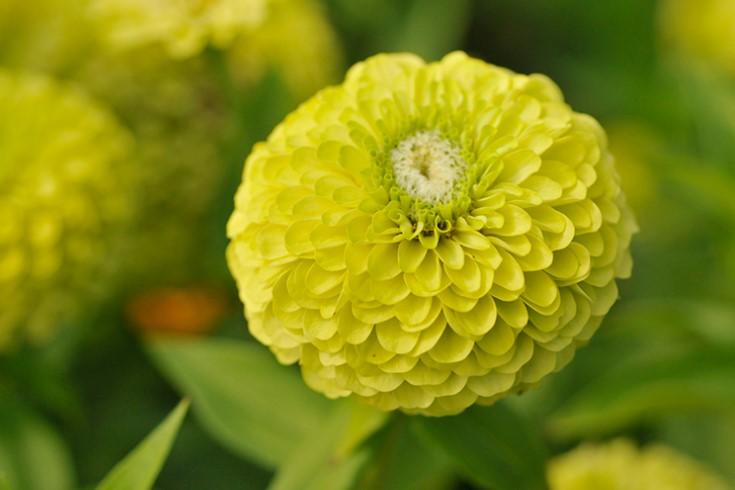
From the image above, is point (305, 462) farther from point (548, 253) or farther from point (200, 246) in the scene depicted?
point (200, 246)

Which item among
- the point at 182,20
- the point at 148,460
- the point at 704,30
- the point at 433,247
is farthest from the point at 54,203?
the point at 704,30

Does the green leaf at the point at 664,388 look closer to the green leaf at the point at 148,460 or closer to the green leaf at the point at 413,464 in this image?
the green leaf at the point at 413,464

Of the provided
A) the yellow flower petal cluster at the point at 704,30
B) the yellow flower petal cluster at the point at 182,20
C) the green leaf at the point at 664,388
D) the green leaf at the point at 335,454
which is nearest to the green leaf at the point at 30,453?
the green leaf at the point at 335,454

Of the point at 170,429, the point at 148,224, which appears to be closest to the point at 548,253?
the point at 170,429

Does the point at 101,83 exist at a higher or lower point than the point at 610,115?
higher

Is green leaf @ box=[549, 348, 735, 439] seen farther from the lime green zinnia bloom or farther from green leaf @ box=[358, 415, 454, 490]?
the lime green zinnia bloom

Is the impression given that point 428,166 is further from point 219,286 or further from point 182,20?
point 219,286

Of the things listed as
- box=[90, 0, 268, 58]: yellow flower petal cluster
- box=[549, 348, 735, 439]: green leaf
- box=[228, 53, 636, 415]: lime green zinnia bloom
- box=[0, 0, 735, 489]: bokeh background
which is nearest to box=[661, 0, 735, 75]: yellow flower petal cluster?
box=[0, 0, 735, 489]: bokeh background
